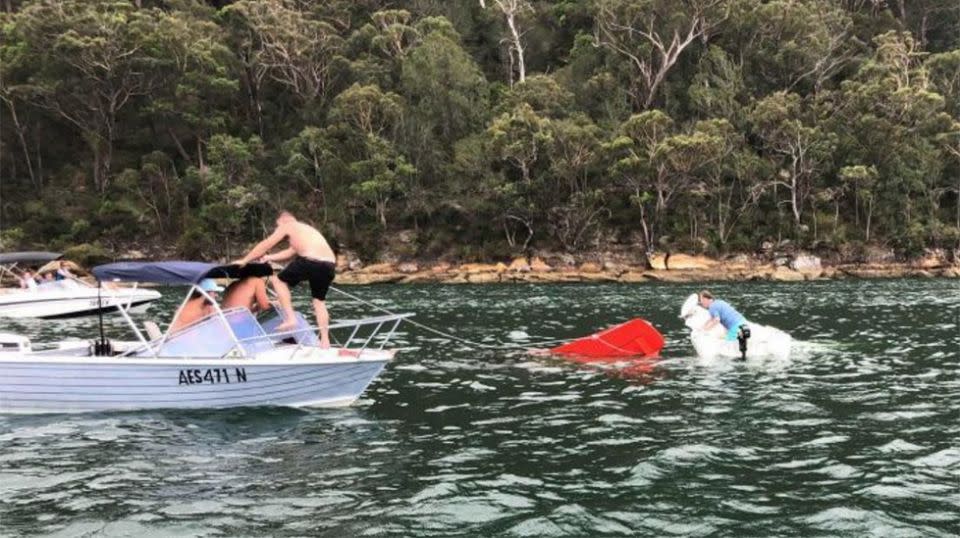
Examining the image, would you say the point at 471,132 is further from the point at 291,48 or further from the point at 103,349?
the point at 103,349

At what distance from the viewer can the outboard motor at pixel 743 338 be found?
1625 centimetres

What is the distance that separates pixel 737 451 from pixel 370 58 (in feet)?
210

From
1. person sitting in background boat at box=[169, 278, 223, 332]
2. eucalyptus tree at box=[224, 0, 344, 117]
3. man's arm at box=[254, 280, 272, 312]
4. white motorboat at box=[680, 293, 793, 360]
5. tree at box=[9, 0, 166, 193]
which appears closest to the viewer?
person sitting in background boat at box=[169, 278, 223, 332]

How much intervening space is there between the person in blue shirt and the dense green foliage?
38.0 m

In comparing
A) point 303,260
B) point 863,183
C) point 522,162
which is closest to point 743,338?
point 303,260

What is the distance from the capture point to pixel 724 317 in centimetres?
1698

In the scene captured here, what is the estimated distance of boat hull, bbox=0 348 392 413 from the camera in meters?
11.3

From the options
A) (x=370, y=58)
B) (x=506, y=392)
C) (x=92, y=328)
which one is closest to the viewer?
(x=506, y=392)

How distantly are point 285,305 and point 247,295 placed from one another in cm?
64

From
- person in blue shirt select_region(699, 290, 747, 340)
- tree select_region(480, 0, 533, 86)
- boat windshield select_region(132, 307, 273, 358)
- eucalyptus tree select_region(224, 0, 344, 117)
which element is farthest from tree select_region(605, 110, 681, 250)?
boat windshield select_region(132, 307, 273, 358)

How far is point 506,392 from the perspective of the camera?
13.2 m

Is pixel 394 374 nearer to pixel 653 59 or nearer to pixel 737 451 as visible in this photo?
pixel 737 451

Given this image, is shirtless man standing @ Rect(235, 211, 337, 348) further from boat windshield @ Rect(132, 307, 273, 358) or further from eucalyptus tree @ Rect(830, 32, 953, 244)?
eucalyptus tree @ Rect(830, 32, 953, 244)

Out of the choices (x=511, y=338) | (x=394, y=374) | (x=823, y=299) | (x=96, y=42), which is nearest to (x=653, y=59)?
(x=823, y=299)
